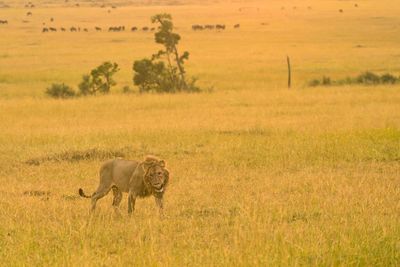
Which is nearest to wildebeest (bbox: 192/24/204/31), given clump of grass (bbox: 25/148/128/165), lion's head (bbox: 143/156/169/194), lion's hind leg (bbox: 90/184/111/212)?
clump of grass (bbox: 25/148/128/165)

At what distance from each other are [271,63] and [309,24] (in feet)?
108

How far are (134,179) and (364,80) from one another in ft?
89.1

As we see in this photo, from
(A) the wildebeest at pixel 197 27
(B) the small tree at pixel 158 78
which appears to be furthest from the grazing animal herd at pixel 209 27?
(B) the small tree at pixel 158 78

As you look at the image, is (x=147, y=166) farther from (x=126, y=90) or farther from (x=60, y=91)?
(x=126, y=90)

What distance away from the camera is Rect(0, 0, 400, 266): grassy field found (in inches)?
322

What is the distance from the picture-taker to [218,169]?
593 inches

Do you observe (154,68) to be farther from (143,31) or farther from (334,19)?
(334,19)

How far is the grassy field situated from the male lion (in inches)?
11.4

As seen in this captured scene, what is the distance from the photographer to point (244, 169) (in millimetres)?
14820

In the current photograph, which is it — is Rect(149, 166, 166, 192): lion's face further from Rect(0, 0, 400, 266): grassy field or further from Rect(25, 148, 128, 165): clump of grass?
Rect(25, 148, 128, 165): clump of grass

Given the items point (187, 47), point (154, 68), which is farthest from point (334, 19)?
point (154, 68)

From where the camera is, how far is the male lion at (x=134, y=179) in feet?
32.4

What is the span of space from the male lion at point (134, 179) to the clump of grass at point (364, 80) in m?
25.9

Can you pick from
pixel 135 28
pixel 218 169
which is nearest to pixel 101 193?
pixel 218 169
